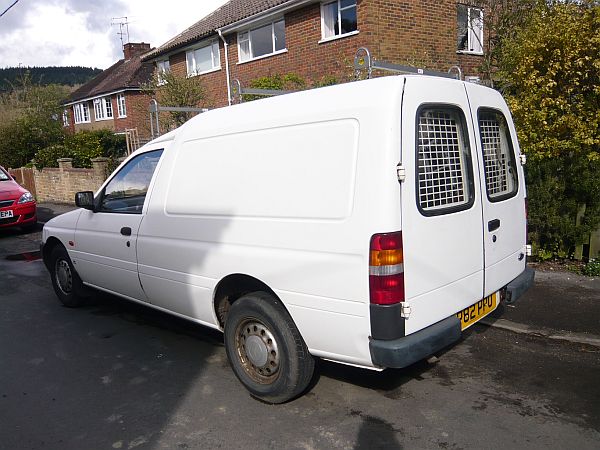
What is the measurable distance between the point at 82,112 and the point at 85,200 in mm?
35641

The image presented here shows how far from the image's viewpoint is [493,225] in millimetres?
3561

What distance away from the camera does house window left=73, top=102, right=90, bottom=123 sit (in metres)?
36.5

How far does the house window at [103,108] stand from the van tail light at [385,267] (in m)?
33.9

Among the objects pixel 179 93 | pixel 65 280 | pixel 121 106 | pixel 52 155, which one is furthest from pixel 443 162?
pixel 121 106

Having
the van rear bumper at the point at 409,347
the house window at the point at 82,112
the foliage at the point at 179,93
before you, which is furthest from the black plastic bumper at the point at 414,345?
the house window at the point at 82,112

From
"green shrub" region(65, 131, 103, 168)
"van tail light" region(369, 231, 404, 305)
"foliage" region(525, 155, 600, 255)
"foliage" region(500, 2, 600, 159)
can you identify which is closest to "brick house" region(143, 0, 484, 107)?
"green shrub" region(65, 131, 103, 168)

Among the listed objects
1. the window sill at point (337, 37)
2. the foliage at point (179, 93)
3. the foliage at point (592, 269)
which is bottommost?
the foliage at point (592, 269)

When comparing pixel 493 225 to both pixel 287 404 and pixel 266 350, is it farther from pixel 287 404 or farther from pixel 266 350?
pixel 287 404

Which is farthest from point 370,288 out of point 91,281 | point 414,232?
point 91,281

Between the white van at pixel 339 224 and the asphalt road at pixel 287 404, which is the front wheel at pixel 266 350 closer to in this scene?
the white van at pixel 339 224

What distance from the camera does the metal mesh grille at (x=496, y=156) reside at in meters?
3.62

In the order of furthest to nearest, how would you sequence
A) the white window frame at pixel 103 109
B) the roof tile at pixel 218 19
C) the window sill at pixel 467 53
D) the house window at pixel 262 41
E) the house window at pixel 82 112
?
the house window at pixel 82 112, the white window frame at pixel 103 109, the roof tile at pixel 218 19, the house window at pixel 262 41, the window sill at pixel 467 53

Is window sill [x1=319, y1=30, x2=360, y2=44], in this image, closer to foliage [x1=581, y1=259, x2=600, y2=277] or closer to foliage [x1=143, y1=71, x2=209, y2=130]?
foliage [x1=143, y1=71, x2=209, y2=130]

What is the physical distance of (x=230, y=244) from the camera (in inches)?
141
